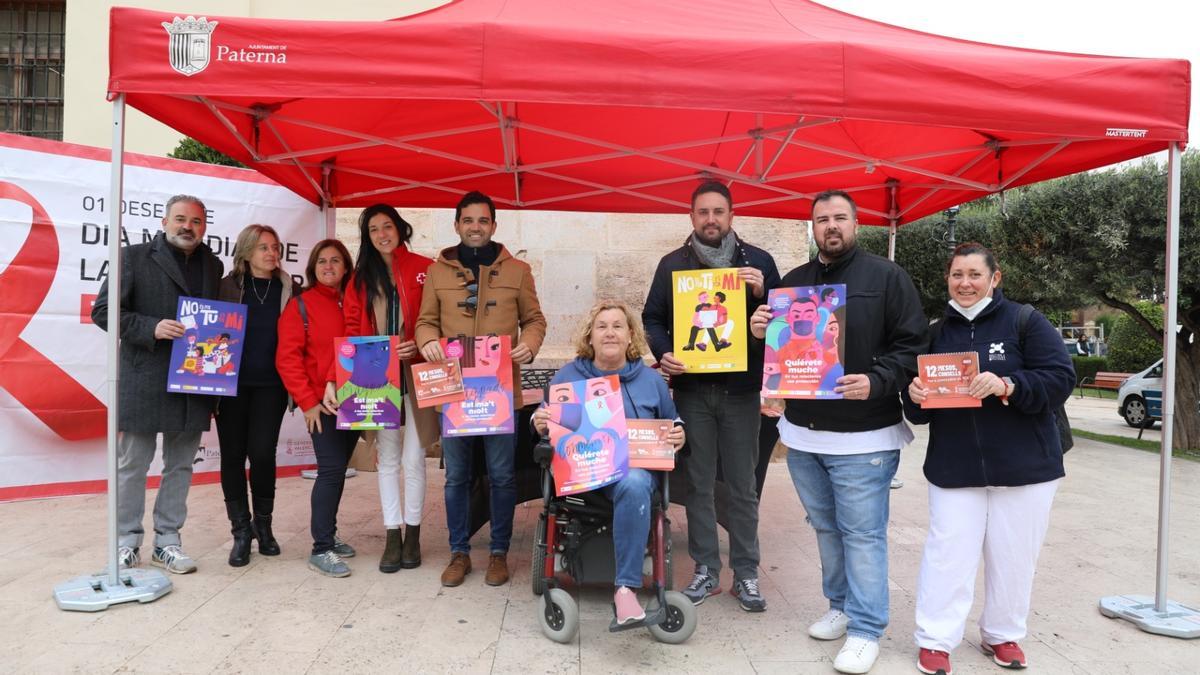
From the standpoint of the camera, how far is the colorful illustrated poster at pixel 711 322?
3430mm

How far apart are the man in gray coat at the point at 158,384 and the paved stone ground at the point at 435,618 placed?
0.33m

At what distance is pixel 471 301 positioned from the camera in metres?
3.92

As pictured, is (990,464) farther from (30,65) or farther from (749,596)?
(30,65)

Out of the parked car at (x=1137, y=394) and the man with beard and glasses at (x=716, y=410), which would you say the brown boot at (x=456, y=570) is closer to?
the man with beard and glasses at (x=716, y=410)

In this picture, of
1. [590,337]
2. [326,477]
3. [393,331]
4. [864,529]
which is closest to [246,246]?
[393,331]

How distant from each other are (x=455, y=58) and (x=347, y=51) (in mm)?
482

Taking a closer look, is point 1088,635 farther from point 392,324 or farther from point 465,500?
point 392,324

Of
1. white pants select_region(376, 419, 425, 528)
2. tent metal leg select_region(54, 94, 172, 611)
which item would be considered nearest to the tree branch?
white pants select_region(376, 419, 425, 528)

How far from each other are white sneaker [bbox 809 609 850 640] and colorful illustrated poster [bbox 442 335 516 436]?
1.81 meters

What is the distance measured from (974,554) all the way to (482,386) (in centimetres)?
247

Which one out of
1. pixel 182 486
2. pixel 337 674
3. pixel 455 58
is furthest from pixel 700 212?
pixel 182 486

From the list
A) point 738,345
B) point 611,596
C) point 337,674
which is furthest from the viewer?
point 611,596

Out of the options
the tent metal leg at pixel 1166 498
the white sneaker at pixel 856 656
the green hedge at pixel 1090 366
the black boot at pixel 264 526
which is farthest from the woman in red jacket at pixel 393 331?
the green hedge at pixel 1090 366

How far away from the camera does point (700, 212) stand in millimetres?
3621
